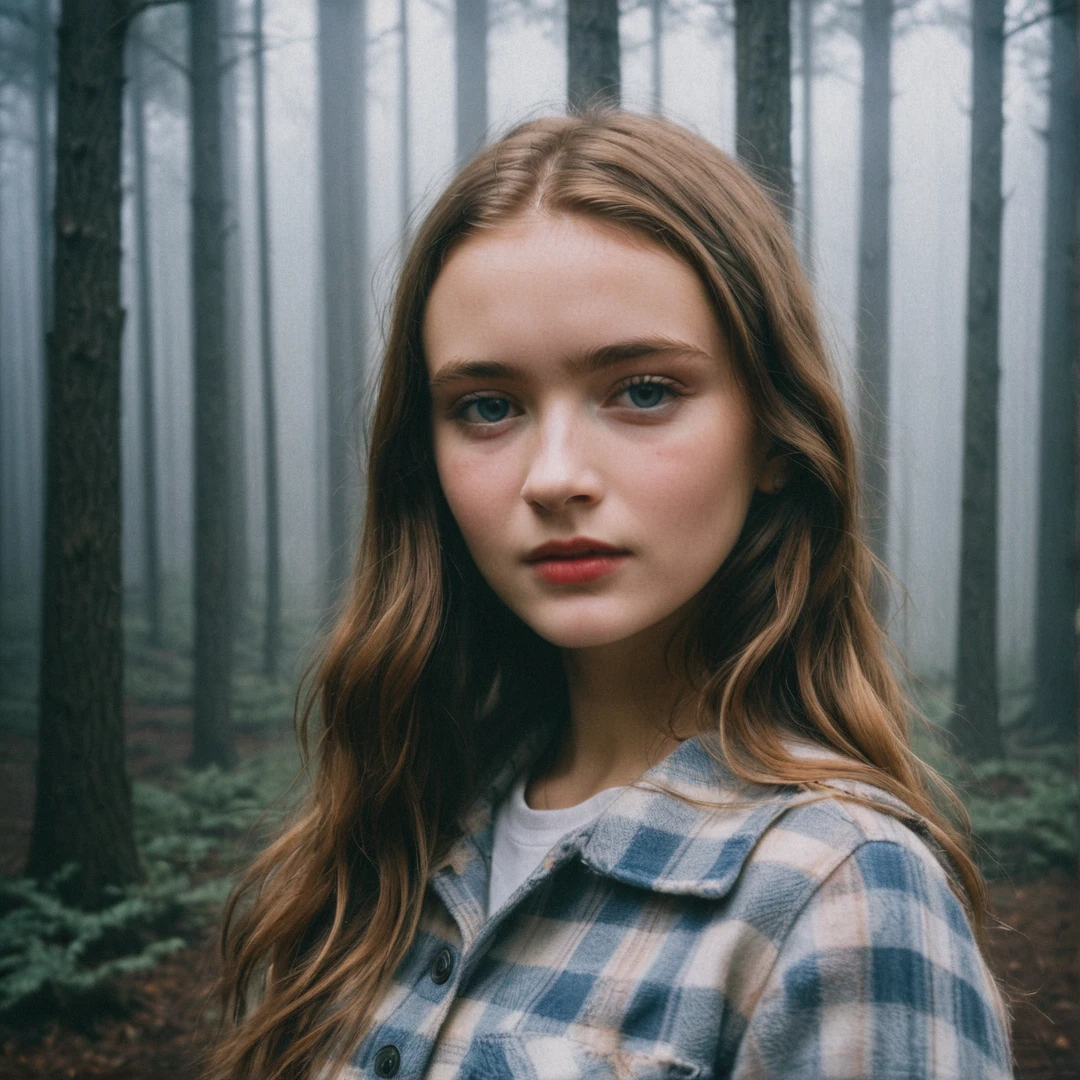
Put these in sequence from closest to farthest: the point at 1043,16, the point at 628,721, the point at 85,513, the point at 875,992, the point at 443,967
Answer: the point at 875,992 → the point at 443,967 → the point at 628,721 → the point at 1043,16 → the point at 85,513

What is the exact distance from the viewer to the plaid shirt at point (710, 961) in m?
1.04

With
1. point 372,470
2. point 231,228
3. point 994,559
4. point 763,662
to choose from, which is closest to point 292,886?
point 372,470

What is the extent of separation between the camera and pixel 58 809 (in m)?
2.82

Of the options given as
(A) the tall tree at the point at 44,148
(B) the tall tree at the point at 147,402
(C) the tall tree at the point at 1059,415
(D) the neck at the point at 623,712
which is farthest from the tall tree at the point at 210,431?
(C) the tall tree at the point at 1059,415

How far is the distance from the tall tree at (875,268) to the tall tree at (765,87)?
0.74 ft

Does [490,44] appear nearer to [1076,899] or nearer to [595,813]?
[595,813]

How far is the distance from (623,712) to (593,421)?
18.9 inches

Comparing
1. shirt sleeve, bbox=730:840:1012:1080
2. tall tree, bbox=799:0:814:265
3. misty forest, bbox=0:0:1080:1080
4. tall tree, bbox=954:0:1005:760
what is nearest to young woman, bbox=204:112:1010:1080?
shirt sleeve, bbox=730:840:1012:1080

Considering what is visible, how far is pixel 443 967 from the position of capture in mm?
1399

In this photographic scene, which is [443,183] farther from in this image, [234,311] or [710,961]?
[710,961]

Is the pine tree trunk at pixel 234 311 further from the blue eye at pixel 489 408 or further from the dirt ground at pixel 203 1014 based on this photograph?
the blue eye at pixel 489 408

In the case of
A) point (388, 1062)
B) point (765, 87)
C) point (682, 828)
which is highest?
point (765, 87)

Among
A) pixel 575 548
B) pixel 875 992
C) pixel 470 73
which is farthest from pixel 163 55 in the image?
pixel 875 992

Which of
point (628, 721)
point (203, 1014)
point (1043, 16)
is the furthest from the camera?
point (1043, 16)
